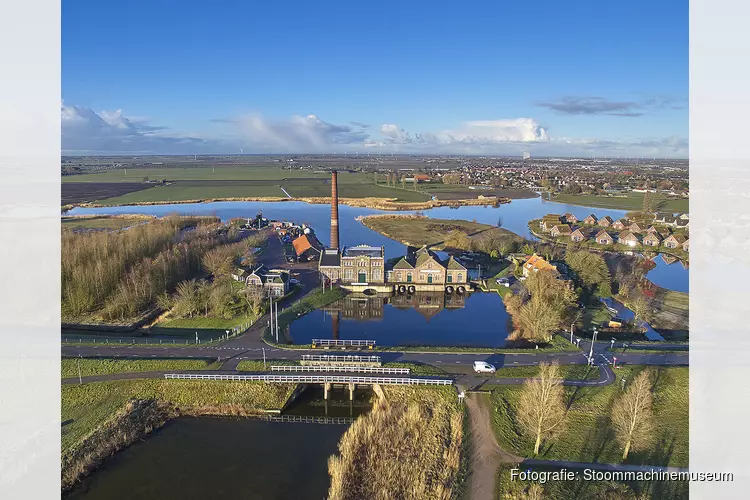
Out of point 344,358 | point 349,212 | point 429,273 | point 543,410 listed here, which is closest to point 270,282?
point 344,358

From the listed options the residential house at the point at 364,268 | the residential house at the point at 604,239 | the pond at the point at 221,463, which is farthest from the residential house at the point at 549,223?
the pond at the point at 221,463

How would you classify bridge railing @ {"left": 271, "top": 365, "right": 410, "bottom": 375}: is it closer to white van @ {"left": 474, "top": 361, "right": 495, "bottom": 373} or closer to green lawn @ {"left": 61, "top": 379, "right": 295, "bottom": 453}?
green lawn @ {"left": 61, "top": 379, "right": 295, "bottom": 453}

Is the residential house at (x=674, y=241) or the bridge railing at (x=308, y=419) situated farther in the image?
the residential house at (x=674, y=241)

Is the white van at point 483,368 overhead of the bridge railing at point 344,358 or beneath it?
beneath

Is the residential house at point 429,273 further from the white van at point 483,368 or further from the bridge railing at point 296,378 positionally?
the bridge railing at point 296,378

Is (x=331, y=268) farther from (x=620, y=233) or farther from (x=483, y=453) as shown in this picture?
(x=620, y=233)
